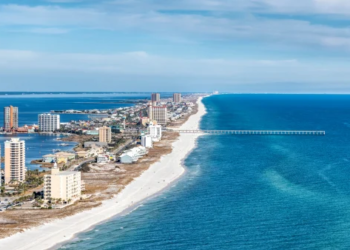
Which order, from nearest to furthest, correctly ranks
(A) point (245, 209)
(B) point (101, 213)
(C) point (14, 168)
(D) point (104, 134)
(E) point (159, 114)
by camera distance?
(B) point (101, 213)
(A) point (245, 209)
(C) point (14, 168)
(D) point (104, 134)
(E) point (159, 114)

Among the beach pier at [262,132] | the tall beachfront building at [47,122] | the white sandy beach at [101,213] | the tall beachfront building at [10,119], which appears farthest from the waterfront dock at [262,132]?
the white sandy beach at [101,213]

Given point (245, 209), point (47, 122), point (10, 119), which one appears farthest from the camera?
point (47, 122)

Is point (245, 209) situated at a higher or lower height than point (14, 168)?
lower

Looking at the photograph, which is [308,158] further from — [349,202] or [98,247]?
[98,247]

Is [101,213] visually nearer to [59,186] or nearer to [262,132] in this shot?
[59,186]

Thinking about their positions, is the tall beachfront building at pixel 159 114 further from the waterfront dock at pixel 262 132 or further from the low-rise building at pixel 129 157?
the low-rise building at pixel 129 157

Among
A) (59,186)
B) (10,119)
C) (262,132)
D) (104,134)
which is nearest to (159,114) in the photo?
(262,132)
